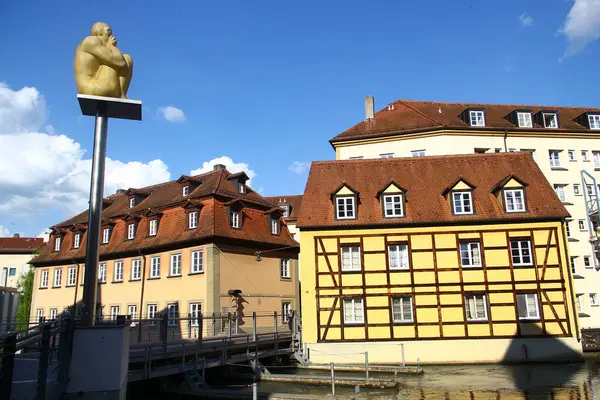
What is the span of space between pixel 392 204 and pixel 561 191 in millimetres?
16137

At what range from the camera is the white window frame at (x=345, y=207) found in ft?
85.7

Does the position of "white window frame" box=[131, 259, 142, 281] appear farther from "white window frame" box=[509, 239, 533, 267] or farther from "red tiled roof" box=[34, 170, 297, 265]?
"white window frame" box=[509, 239, 533, 267]

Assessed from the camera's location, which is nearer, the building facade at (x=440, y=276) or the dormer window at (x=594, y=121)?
the building facade at (x=440, y=276)

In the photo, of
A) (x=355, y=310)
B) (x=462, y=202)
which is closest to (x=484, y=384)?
(x=355, y=310)

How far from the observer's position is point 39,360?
9.80 meters

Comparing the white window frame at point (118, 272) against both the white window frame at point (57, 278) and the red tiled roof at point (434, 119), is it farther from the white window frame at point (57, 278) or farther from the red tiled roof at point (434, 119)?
the red tiled roof at point (434, 119)

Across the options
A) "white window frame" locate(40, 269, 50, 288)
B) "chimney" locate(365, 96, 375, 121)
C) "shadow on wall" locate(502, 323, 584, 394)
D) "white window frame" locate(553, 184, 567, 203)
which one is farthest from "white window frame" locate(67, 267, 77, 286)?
"white window frame" locate(553, 184, 567, 203)

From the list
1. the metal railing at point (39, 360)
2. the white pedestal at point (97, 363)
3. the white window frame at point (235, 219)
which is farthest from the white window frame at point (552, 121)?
the metal railing at point (39, 360)

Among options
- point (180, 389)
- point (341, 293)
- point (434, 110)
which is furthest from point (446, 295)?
point (434, 110)

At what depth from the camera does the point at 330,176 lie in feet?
92.7

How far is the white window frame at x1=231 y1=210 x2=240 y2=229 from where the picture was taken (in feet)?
105

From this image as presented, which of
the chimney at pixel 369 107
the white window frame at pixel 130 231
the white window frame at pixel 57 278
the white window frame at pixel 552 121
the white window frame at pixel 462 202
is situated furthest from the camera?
the white window frame at pixel 57 278

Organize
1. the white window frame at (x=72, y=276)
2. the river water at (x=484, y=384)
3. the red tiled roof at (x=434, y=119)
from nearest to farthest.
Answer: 1. the river water at (x=484, y=384)
2. the red tiled roof at (x=434, y=119)
3. the white window frame at (x=72, y=276)

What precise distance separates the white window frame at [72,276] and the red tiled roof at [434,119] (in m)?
22.0
